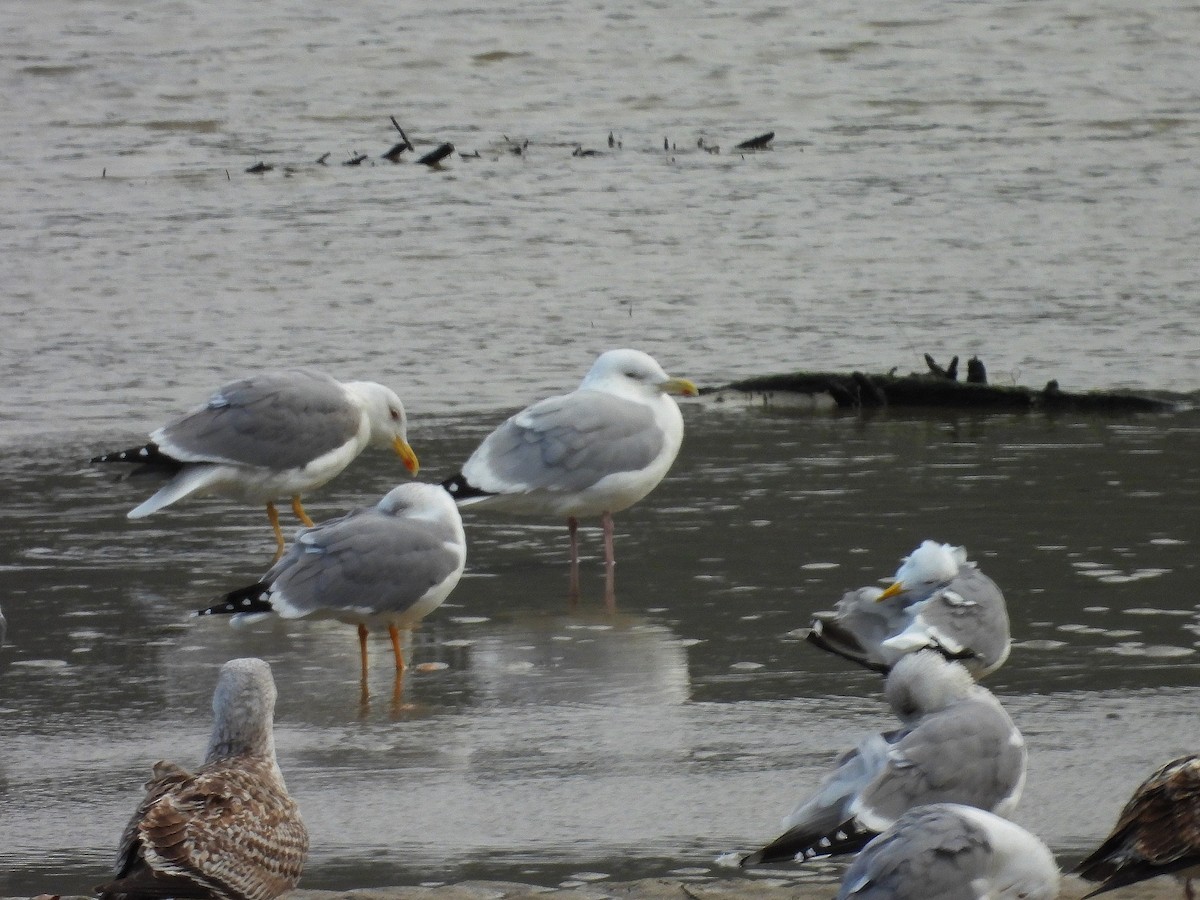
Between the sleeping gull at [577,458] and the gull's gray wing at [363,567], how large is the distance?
1251 mm

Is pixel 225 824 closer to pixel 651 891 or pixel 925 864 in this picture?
pixel 651 891

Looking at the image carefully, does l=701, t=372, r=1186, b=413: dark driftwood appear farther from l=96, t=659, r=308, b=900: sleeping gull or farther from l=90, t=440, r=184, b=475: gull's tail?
l=96, t=659, r=308, b=900: sleeping gull

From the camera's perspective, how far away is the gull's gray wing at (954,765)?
4.79 metres

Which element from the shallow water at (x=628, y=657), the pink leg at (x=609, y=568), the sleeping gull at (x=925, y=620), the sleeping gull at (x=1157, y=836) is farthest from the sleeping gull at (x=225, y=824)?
the pink leg at (x=609, y=568)

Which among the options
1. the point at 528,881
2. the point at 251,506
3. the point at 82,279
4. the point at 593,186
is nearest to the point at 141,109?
the point at 593,186

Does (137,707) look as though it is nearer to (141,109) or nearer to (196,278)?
(196,278)

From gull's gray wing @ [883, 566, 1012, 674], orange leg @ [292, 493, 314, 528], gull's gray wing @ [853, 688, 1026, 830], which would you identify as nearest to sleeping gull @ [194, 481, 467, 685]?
gull's gray wing @ [883, 566, 1012, 674]

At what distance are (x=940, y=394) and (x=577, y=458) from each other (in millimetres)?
2885

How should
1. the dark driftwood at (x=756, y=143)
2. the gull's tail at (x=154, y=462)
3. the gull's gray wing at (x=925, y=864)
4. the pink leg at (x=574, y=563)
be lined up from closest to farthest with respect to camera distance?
the gull's gray wing at (x=925, y=864)
the pink leg at (x=574, y=563)
the gull's tail at (x=154, y=462)
the dark driftwood at (x=756, y=143)

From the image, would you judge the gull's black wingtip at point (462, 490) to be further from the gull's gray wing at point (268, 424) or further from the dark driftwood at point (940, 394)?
the dark driftwood at point (940, 394)

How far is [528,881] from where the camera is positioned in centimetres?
505

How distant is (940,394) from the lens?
35.8 feet

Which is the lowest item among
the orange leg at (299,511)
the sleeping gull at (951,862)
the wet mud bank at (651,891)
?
the orange leg at (299,511)

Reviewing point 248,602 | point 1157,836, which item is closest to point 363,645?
point 248,602
